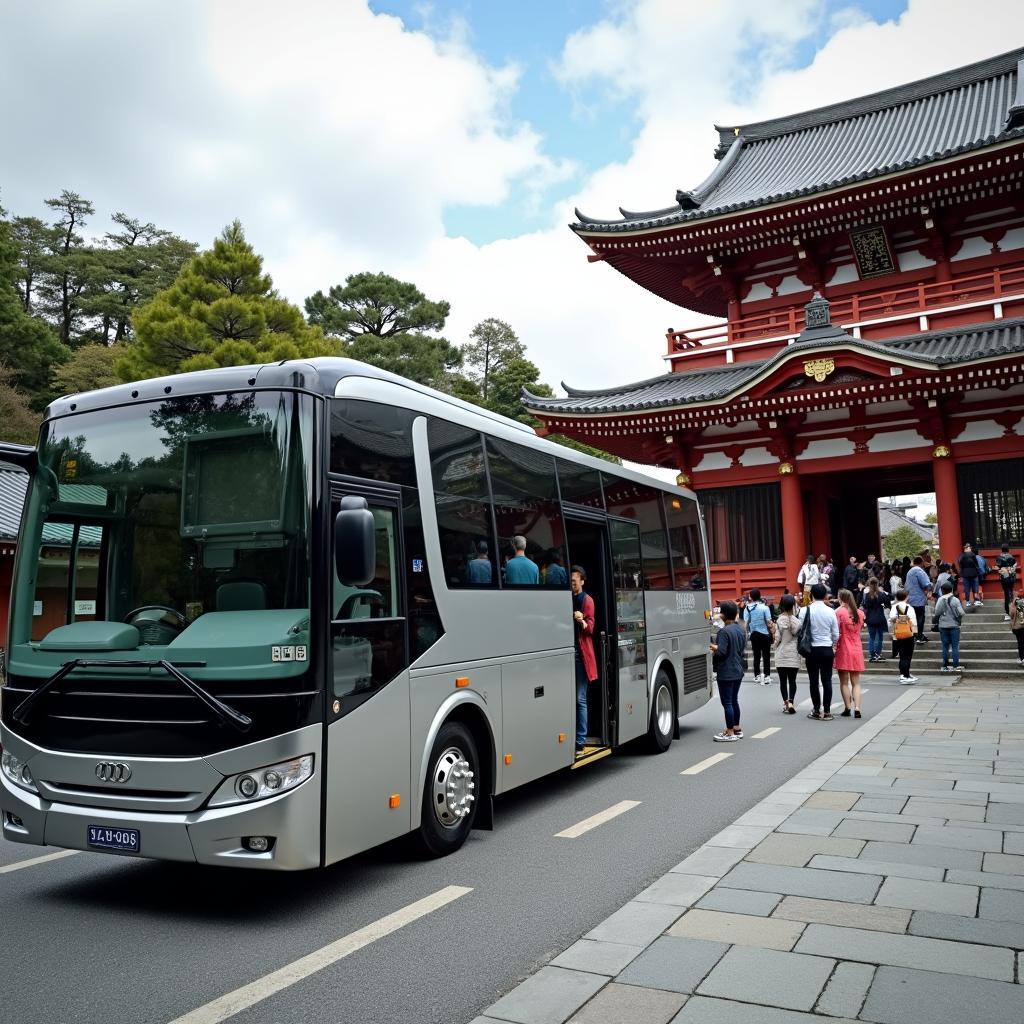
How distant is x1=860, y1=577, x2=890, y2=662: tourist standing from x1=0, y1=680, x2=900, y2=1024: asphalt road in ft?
36.1

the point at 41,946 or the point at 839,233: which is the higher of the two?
the point at 839,233

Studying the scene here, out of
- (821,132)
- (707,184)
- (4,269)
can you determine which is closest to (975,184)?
(707,184)

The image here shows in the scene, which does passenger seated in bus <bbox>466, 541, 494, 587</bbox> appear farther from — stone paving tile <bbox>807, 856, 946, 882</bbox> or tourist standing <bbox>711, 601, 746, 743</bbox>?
tourist standing <bbox>711, 601, 746, 743</bbox>

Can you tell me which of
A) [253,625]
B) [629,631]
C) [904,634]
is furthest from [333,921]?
[904,634]

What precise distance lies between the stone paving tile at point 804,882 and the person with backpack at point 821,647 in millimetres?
6764

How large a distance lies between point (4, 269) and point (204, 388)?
3457 cm

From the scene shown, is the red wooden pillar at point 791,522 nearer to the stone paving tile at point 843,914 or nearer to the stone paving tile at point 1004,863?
the stone paving tile at point 1004,863

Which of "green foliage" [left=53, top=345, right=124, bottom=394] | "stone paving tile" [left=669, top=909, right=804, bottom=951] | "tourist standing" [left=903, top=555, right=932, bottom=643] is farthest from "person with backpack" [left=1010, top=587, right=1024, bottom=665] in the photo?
"green foliage" [left=53, top=345, right=124, bottom=394]

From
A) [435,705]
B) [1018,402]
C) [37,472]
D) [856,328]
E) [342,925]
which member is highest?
[856,328]

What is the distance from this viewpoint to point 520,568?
6.88 m

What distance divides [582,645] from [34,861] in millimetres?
4466

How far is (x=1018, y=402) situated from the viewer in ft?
61.5

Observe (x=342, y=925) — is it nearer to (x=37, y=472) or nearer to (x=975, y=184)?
(x=37, y=472)

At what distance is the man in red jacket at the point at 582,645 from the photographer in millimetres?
7961
